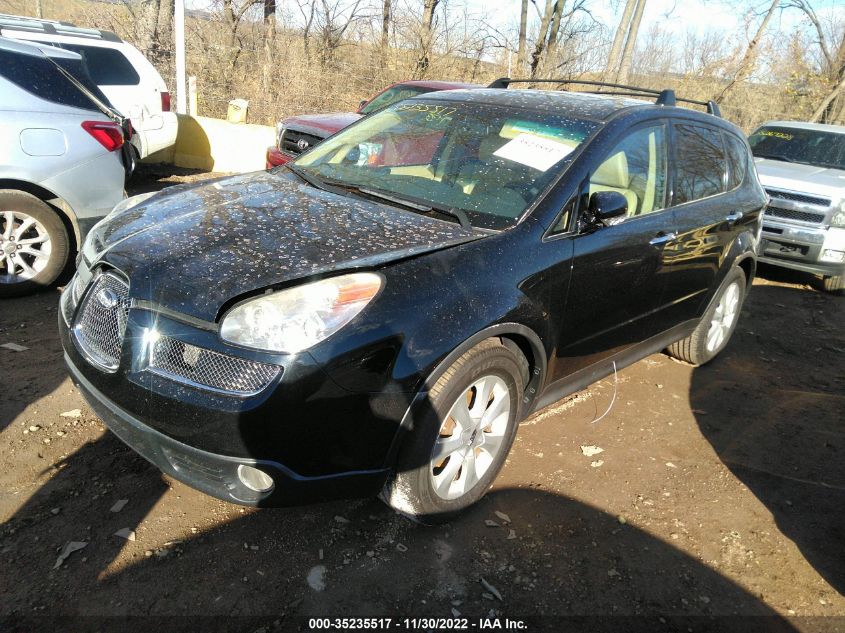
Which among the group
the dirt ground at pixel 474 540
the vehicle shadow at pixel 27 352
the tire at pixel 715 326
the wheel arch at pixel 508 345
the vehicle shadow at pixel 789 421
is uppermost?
the wheel arch at pixel 508 345

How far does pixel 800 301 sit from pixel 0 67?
26.3 ft

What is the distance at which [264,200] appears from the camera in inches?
122

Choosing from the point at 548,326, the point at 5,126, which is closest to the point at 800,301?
the point at 548,326

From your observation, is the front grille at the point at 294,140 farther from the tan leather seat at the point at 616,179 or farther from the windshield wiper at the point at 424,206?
the tan leather seat at the point at 616,179

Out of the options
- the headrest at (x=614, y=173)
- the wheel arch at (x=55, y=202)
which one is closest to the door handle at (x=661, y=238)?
the headrest at (x=614, y=173)

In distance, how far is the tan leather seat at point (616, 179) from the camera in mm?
3295

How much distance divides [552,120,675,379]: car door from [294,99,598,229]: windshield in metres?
0.30

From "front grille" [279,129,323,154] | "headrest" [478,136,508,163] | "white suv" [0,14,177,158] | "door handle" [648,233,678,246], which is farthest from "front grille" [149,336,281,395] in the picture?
"white suv" [0,14,177,158]

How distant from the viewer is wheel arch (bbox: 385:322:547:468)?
2459 mm

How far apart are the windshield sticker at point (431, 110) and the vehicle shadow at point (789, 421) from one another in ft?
8.33

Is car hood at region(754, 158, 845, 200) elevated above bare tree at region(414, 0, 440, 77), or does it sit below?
below

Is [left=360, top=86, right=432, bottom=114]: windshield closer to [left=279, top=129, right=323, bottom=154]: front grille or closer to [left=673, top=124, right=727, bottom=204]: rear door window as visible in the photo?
[left=279, top=129, right=323, bottom=154]: front grille

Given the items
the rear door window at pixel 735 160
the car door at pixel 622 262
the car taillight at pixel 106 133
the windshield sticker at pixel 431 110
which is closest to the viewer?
the car door at pixel 622 262

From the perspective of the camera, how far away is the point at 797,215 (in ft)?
Result: 25.3
